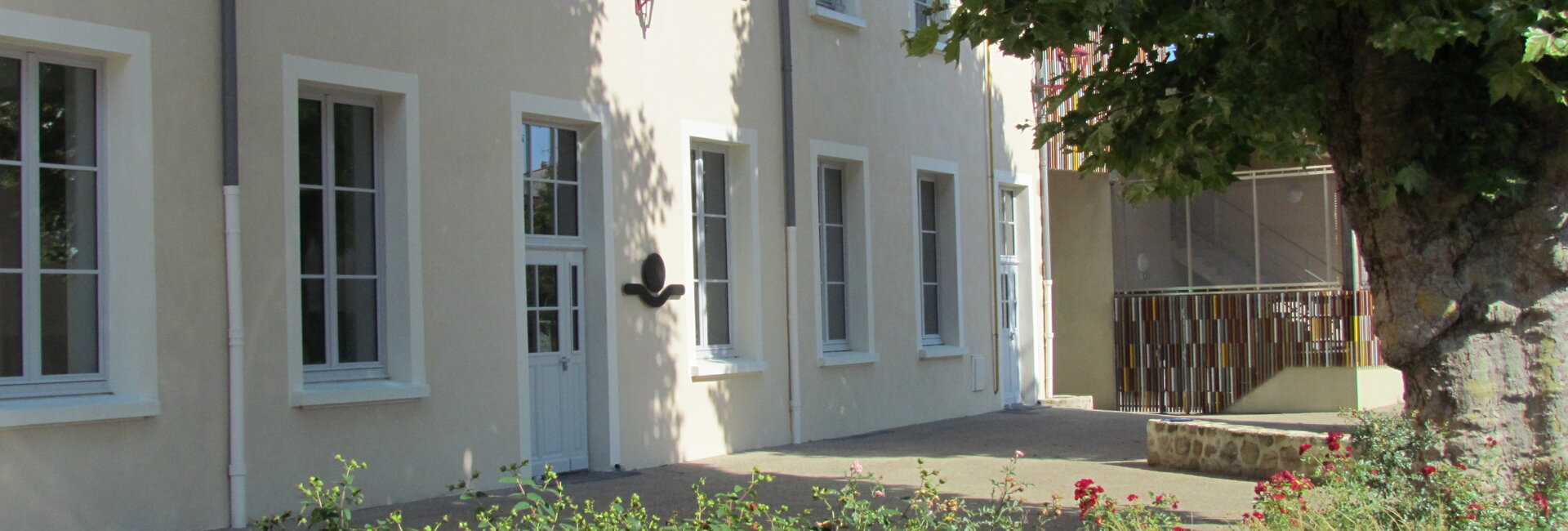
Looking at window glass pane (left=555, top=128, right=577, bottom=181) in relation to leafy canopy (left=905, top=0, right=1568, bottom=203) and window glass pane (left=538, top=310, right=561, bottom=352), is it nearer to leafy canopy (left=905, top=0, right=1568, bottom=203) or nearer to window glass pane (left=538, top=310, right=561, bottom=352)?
window glass pane (left=538, top=310, right=561, bottom=352)

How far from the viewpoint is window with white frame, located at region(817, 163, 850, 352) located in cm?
1416

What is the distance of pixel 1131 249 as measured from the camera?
20516 mm

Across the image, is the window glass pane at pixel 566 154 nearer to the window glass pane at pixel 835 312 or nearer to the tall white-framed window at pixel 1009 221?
the window glass pane at pixel 835 312

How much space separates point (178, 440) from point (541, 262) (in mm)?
3276

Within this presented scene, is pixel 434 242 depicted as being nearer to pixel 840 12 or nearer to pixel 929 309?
pixel 840 12

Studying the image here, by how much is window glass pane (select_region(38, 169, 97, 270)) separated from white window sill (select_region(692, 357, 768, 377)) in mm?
5169

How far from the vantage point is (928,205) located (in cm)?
1609

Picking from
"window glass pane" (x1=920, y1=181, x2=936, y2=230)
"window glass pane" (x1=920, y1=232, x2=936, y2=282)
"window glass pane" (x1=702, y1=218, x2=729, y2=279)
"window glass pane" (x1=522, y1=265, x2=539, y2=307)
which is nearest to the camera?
"window glass pane" (x1=522, y1=265, x2=539, y2=307)

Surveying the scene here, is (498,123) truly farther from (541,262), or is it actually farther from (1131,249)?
(1131,249)

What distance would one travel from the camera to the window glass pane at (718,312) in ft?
41.6

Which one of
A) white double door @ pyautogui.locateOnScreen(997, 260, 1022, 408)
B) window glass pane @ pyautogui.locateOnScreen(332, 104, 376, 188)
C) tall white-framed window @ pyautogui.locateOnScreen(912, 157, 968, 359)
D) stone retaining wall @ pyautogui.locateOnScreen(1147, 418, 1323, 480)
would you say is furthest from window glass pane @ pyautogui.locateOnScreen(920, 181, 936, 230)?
window glass pane @ pyautogui.locateOnScreen(332, 104, 376, 188)

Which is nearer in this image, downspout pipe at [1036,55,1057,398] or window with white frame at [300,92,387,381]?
window with white frame at [300,92,387,381]

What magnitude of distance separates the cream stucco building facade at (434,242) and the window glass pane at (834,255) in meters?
0.04

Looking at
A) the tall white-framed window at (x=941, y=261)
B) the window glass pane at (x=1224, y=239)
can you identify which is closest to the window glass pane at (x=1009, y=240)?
the tall white-framed window at (x=941, y=261)
